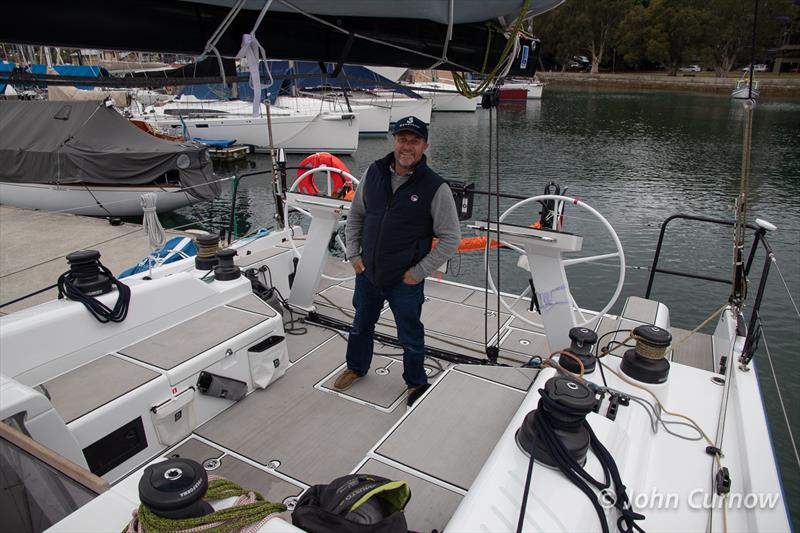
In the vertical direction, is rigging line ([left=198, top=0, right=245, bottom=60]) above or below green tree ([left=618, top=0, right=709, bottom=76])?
below

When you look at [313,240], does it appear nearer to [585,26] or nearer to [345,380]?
[345,380]

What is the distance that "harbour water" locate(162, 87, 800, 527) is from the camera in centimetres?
740

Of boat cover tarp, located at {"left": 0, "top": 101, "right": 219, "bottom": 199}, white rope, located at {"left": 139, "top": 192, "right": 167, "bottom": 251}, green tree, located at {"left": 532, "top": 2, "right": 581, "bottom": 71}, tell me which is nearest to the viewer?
white rope, located at {"left": 139, "top": 192, "right": 167, "bottom": 251}

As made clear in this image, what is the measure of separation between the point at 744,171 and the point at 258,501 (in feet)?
9.23

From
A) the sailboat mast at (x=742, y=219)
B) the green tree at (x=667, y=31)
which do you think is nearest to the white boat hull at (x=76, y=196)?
the sailboat mast at (x=742, y=219)

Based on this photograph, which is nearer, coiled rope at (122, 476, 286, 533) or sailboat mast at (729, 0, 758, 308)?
coiled rope at (122, 476, 286, 533)

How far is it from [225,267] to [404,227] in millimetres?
1483

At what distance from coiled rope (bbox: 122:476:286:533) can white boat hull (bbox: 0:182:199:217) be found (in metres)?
10.6

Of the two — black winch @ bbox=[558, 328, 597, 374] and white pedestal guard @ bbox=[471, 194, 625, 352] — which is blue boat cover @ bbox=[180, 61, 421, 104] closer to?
white pedestal guard @ bbox=[471, 194, 625, 352]

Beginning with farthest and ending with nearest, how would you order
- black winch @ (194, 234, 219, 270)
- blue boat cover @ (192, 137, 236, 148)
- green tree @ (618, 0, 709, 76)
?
green tree @ (618, 0, 709, 76)
blue boat cover @ (192, 137, 236, 148)
black winch @ (194, 234, 219, 270)

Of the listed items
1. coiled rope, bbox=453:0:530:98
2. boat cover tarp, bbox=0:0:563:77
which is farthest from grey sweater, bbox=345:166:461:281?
boat cover tarp, bbox=0:0:563:77

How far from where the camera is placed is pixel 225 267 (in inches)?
131

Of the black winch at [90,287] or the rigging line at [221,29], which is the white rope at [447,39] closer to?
the rigging line at [221,29]

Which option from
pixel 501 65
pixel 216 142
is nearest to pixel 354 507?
pixel 501 65
